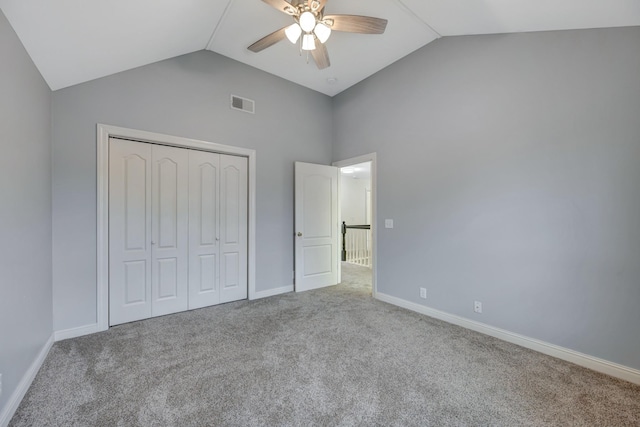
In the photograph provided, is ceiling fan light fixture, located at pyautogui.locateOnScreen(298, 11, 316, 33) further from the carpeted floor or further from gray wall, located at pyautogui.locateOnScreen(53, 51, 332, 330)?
the carpeted floor

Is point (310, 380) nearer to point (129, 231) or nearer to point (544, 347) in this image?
point (544, 347)

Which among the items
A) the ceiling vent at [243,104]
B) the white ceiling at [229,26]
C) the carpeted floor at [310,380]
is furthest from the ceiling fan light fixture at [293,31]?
the carpeted floor at [310,380]

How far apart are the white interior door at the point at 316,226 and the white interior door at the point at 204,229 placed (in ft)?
3.77

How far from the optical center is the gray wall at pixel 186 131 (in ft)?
8.55

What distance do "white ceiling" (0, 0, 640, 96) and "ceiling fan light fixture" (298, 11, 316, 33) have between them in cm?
71

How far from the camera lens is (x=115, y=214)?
2867 mm

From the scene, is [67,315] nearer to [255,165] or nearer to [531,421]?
[255,165]

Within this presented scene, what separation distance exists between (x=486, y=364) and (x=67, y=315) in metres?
3.84

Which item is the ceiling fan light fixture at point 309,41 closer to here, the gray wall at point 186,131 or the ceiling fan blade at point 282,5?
the ceiling fan blade at point 282,5

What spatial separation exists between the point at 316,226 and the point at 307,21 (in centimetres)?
280

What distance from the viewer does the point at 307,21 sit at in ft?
6.68

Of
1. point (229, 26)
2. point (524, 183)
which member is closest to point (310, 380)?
point (524, 183)

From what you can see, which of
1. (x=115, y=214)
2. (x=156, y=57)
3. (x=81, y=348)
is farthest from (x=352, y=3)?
(x=81, y=348)

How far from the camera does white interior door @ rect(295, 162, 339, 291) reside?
4105 millimetres
